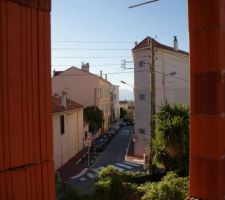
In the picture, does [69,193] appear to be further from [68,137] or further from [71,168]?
[68,137]

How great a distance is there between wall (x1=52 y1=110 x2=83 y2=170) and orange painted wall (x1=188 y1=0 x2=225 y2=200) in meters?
19.2

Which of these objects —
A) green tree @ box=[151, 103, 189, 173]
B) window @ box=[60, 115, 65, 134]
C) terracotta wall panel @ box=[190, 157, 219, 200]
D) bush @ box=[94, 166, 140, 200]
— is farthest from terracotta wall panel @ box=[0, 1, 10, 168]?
window @ box=[60, 115, 65, 134]

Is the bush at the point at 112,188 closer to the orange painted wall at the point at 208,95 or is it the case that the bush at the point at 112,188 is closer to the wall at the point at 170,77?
the orange painted wall at the point at 208,95

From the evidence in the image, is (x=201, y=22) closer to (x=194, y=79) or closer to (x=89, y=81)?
(x=194, y=79)

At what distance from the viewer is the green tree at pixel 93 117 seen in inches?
1567

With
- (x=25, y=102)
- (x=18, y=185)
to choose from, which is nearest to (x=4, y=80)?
(x=25, y=102)

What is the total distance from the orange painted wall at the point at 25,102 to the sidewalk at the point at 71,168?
2052 centimetres

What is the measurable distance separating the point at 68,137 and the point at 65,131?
1190mm

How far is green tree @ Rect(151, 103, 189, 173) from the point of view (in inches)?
562

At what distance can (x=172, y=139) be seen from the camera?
47.3 feet

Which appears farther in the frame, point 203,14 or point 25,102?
point 203,14

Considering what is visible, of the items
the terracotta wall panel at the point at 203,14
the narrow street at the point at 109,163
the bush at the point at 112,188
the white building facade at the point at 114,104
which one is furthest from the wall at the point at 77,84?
the terracotta wall panel at the point at 203,14

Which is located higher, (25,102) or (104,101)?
(104,101)

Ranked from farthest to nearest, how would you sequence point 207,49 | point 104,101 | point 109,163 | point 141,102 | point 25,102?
point 104,101 → point 141,102 → point 109,163 → point 207,49 → point 25,102
